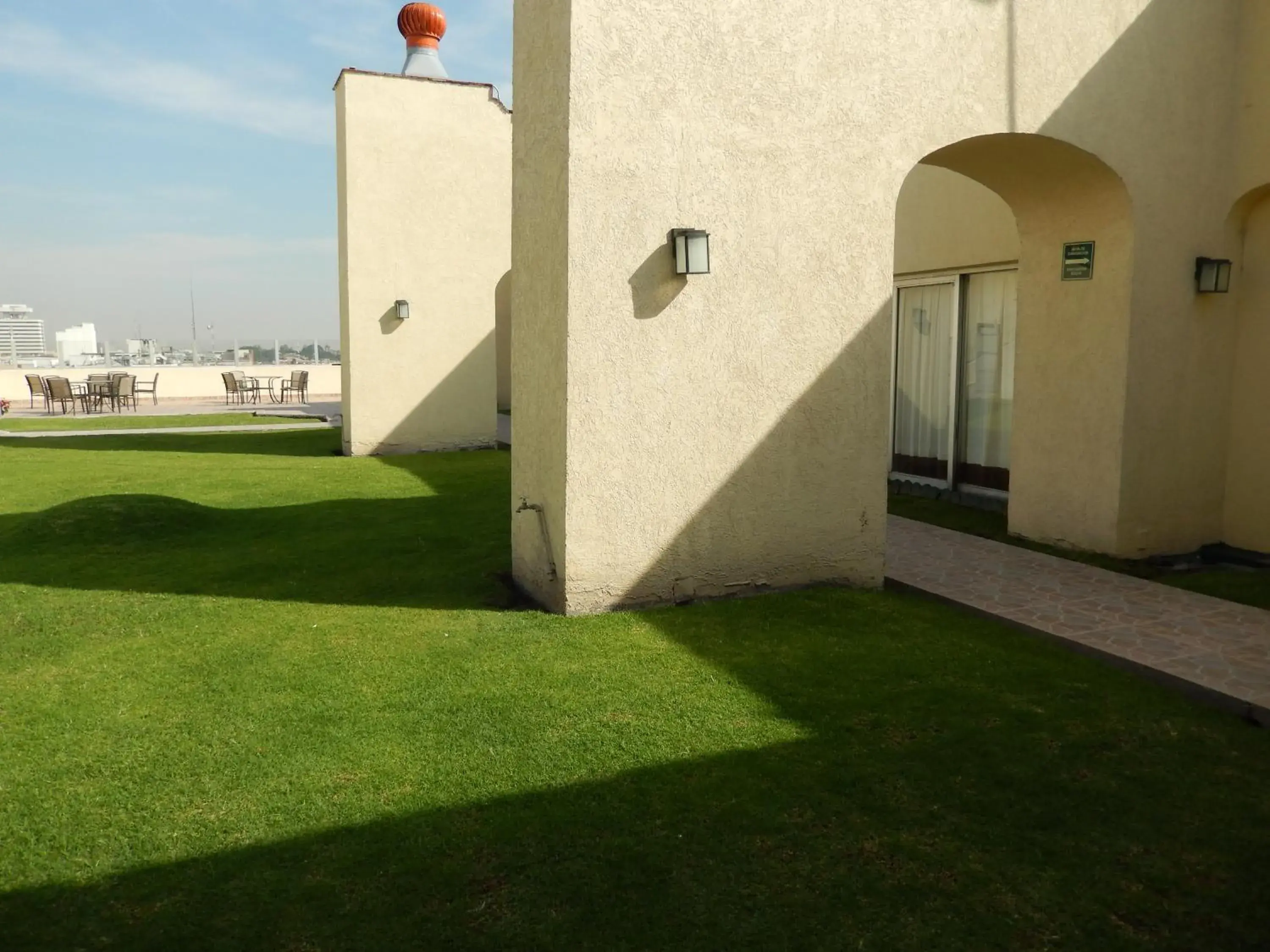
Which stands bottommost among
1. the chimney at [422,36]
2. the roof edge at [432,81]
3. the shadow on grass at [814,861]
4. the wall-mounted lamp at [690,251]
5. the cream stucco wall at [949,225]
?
the shadow on grass at [814,861]

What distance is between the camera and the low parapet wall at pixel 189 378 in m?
26.7

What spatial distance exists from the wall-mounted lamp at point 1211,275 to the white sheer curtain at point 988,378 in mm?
2192

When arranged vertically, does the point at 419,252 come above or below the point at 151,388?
above

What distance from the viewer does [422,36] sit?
57.2ft

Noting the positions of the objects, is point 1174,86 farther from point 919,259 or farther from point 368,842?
point 368,842

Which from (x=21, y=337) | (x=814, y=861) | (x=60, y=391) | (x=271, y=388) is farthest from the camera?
(x=21, y=337)

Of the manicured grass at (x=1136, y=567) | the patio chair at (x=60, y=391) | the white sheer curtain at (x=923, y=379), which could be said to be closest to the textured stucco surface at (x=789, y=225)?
the manicured grass at (x=1136, y=567)

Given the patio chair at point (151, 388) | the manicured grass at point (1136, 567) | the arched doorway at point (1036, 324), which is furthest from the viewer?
the patio chair at point (151, 388)

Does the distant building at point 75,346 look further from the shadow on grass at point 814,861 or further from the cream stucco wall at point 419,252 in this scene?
the shadow on grass at point 814,861

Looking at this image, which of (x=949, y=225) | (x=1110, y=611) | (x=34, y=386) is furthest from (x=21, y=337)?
(x=1110, y=611)

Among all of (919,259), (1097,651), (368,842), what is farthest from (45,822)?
(919,259)

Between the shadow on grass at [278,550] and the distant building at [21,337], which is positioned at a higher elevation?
the distant building at [21,337]

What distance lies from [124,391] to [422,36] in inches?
515

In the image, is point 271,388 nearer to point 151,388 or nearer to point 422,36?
point 151,388
